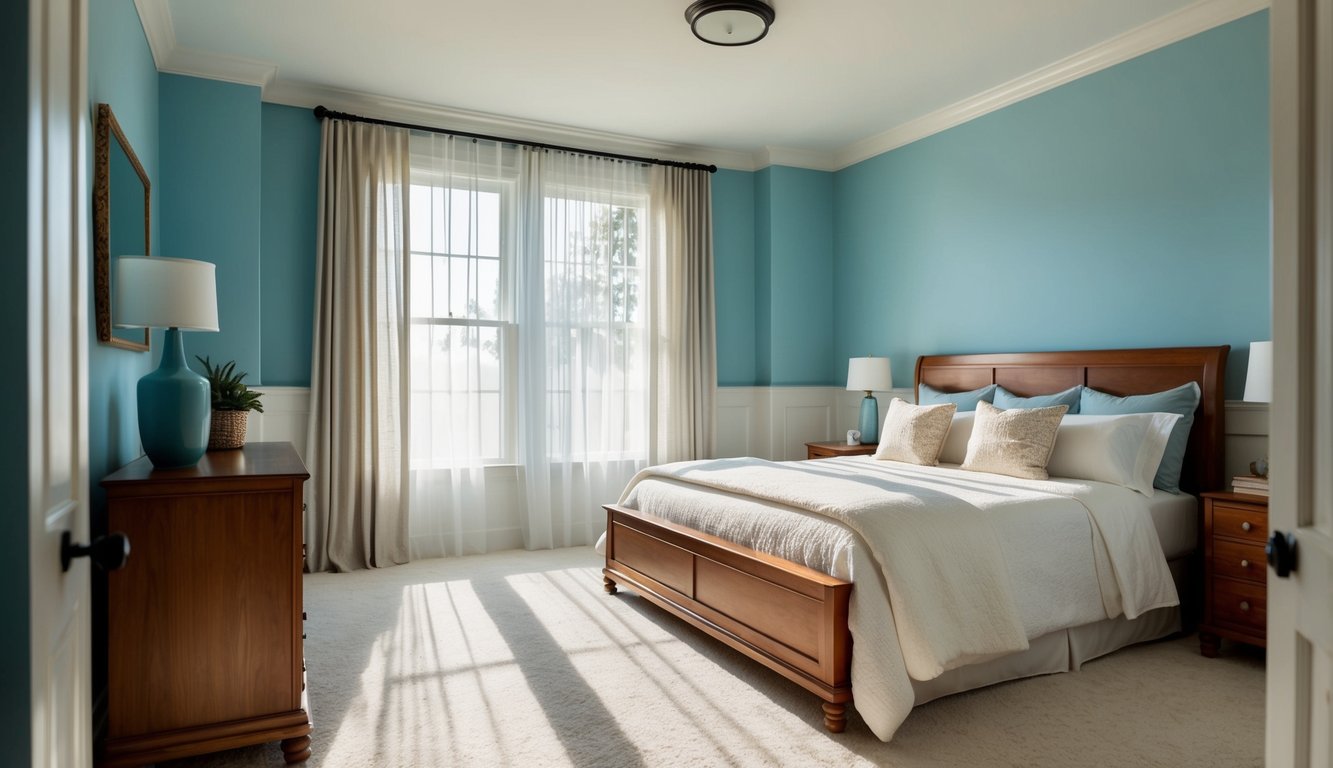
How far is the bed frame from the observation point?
8.13ft

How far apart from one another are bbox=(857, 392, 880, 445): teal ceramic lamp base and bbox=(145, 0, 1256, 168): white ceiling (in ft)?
6.01

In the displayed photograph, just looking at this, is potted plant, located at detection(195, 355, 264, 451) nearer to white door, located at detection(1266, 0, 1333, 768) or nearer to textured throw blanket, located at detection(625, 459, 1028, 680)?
textured throw blanket, located at detection(625, 459, 1028, 680)

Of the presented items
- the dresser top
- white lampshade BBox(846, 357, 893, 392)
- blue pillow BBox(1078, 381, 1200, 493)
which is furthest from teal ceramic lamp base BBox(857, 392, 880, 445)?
the dresser top

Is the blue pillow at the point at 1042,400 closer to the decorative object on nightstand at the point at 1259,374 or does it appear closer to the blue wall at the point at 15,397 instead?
the decorative object on nightstand at the point at 1259,374

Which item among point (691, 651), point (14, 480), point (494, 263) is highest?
point (494, 263)

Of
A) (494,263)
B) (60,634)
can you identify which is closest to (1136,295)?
(494,263)

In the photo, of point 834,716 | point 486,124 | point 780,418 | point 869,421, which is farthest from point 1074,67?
point 834,716

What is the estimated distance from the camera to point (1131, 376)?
3754 millimetres

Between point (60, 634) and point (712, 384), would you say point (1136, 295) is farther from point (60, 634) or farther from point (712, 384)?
point (60, 634)

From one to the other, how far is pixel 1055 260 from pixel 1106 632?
2029mm

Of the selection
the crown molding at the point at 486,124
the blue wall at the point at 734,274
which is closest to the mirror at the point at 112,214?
the crown molding at the point at 486,124

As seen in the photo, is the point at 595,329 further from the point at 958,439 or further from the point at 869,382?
the point at 958,439

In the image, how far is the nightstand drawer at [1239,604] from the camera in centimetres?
293

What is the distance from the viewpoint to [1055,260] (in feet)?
13.9
